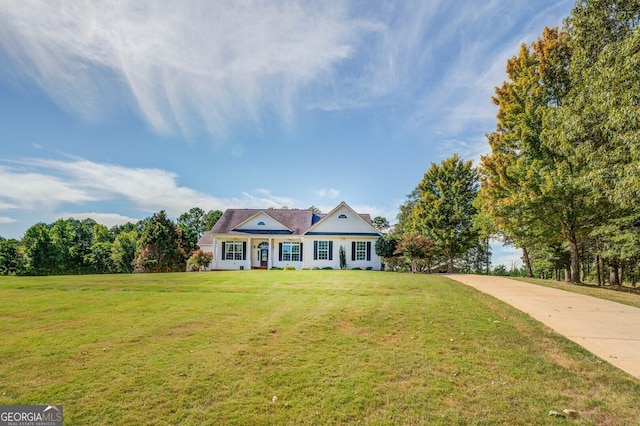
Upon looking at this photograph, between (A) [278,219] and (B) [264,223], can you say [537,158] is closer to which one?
(B) [264,223]

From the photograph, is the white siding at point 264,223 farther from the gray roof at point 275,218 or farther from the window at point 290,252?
the window at point 290,252

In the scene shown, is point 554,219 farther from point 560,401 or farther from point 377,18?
point 560,401

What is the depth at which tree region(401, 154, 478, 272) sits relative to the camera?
→ 2709 cm

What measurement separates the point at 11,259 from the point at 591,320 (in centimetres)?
4271

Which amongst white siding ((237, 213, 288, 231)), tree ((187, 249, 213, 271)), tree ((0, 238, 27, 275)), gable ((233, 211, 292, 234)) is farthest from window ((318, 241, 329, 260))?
tree ((0, 238, 27, 275))

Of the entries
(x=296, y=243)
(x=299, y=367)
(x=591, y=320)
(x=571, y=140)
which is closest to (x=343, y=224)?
(x=296, y=243)

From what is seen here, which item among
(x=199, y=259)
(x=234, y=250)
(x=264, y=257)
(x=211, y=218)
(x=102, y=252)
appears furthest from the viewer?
(x=211, y=218)

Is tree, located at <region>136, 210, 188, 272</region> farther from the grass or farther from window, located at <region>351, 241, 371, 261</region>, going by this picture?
the grass

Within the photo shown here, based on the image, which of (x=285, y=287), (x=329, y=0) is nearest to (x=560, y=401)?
(x=285, y=287)

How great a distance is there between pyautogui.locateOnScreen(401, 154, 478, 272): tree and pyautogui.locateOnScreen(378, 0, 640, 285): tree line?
1.48 metres

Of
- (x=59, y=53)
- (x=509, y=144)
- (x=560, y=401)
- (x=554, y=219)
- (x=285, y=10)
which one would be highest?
(x=285, y=10)

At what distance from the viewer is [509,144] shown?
18203mm

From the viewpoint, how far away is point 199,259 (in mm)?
26422

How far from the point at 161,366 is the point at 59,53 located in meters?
12.6
